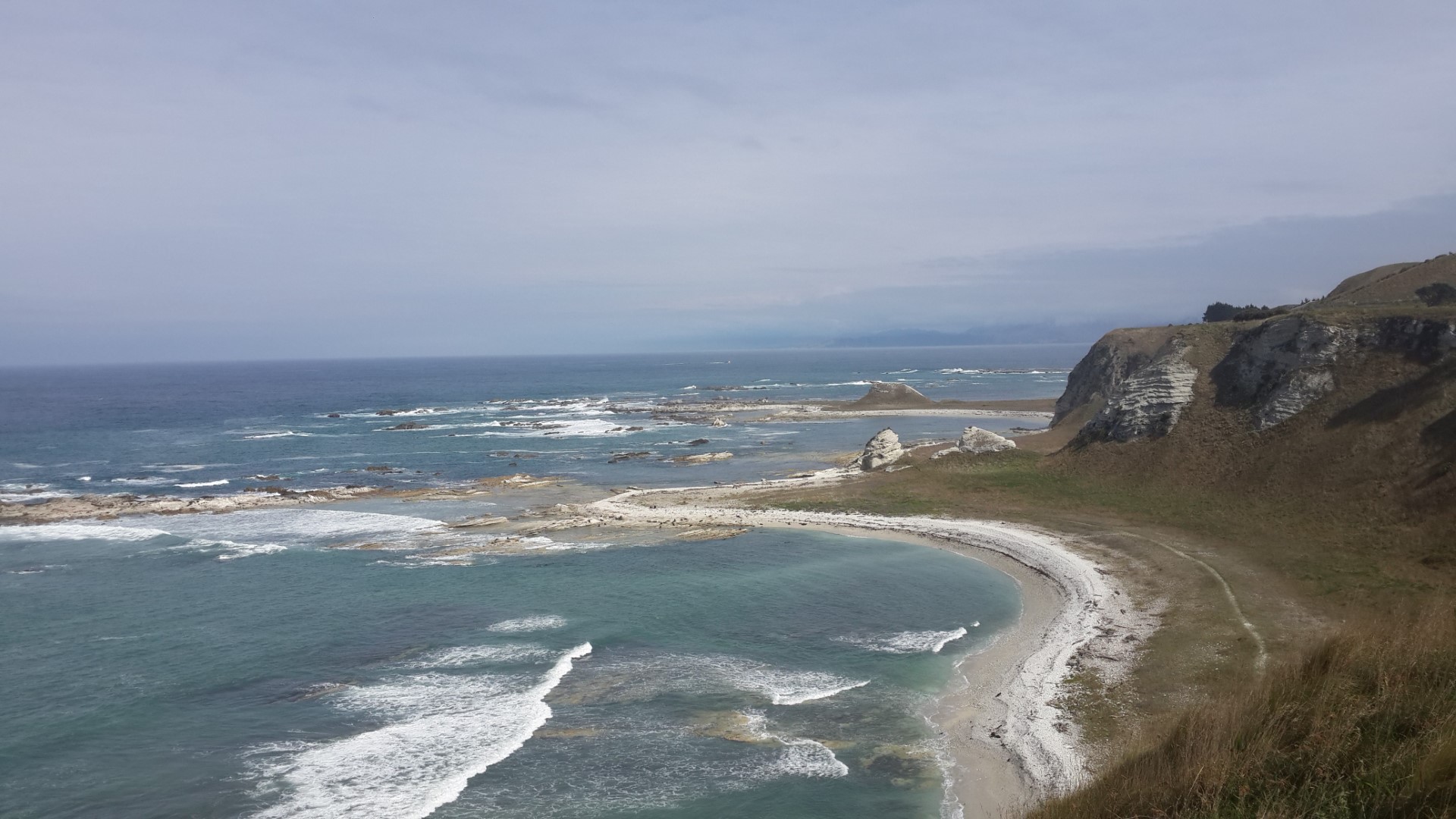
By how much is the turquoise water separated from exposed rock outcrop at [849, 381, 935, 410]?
247 ft

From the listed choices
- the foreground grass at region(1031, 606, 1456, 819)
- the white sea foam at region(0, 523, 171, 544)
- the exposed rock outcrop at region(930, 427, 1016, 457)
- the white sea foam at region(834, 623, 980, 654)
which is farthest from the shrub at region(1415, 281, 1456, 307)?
the white sea foam at region(0, 523, 171, 544)

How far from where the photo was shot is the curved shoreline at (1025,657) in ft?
54.5

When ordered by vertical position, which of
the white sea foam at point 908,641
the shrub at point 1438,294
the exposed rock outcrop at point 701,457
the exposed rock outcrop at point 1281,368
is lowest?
the white sea foam at point 908,641

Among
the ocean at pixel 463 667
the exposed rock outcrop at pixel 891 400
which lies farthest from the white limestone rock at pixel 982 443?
the exposed rock outcrop at pixel 891 400

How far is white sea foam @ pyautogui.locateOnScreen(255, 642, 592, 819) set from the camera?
16422 mm

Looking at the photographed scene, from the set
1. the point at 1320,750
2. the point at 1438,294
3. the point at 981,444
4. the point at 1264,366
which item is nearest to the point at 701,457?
the point at 981,444

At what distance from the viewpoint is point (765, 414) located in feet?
366

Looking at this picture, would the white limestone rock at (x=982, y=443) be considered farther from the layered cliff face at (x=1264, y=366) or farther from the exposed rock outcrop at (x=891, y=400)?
the exposed rock outcrop at (x=891, y=400)

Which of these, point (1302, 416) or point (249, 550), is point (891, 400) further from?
point (249, 550)

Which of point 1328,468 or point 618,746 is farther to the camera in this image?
point 1328,468

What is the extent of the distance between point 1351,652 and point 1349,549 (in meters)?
21.8

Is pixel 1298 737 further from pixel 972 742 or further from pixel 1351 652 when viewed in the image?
pixel 972 742

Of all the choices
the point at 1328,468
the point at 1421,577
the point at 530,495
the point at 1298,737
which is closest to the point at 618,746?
the point at 1298,737

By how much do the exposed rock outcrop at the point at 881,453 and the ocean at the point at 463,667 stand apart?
17260 millimetres
